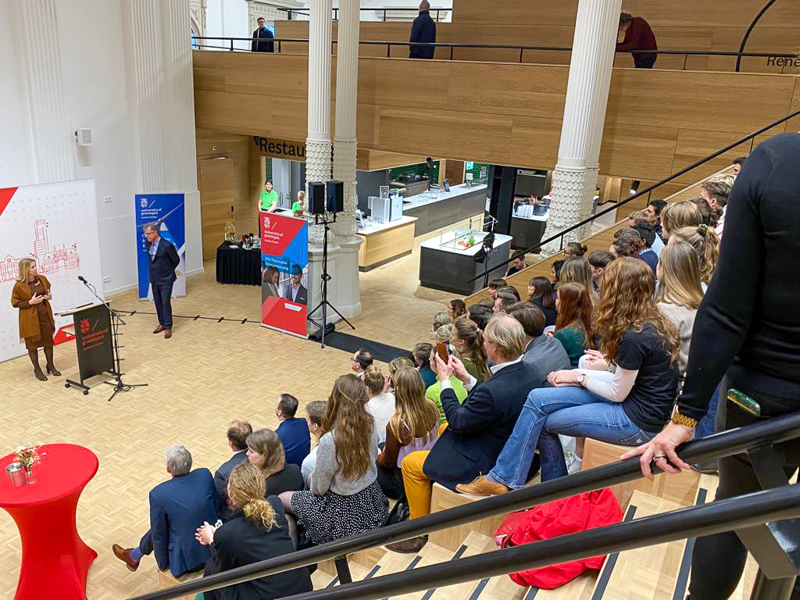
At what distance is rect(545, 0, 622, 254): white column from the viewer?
745 centimetres

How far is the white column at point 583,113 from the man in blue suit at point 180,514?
18.5 feet

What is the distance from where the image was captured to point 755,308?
1314 millimetres

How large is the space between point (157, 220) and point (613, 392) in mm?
9253

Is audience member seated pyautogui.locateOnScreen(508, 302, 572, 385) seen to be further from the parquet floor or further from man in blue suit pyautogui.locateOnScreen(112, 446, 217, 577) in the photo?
the parquet floor

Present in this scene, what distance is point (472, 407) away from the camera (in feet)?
10.9

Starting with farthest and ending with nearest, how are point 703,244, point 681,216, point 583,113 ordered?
point 583,113 < point 681,216 < point 703,244

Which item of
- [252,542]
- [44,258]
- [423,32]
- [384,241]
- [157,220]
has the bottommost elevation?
[384,241]

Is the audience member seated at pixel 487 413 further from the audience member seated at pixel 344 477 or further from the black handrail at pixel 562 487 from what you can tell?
the black handrail at pixel 562 487

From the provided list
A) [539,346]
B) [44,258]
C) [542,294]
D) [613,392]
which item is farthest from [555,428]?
[44,258]

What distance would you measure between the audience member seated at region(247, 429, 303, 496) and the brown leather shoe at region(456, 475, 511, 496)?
3.98 feet

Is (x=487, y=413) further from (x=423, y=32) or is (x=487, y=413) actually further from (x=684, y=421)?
(x=423, y=32)

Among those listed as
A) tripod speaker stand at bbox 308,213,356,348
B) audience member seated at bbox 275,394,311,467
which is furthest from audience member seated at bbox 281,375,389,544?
tripod speaker stand at bbox 308,213,356,348

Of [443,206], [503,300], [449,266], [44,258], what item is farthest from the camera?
[443,206]

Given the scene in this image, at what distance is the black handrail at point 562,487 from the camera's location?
3.08 ft
